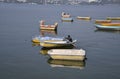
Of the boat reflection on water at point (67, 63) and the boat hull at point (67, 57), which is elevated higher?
the boat hull at point (67, 57)

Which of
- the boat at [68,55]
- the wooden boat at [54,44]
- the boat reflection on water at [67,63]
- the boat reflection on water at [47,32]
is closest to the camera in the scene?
the boat reflection on water at [67,63]

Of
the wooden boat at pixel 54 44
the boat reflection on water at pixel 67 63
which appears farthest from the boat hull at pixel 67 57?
the wooden boat at pixel 54 44

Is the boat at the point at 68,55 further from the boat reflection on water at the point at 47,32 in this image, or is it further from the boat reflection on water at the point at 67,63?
the boat reflection on water at the point at 47,32

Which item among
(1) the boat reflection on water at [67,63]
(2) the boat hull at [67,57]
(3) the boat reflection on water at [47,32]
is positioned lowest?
(3) the boat reflection on water at [47,32]

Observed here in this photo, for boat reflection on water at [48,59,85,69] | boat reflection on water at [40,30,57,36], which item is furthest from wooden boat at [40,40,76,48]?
boat reflection on water at [40,30,57,36]

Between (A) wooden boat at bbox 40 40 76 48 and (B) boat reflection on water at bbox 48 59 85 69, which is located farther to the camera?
(A) wooden boat at bbox 40 40 76 48

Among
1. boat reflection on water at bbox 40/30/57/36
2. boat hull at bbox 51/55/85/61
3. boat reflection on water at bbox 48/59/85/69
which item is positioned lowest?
boat reflection on water at bbox 40/30/57/36

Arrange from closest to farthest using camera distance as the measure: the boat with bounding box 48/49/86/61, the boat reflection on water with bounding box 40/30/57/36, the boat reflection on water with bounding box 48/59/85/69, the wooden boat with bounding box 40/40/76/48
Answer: the boat reflection on water with bounding box 48/59/85/69 < the boat with bounding box 48/49/86/61 < the wooden boat with bounding box 40/40/76/48 < the boat reflection on water with bounding box 40/30/57/36

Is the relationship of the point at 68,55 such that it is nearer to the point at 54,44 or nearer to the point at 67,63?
the point at 67,63

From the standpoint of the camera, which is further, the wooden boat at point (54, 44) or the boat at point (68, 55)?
the wooden boat at point (54, 44)

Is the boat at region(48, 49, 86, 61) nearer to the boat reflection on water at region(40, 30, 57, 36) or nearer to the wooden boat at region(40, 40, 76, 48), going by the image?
the wooden boat at region(40, 40, 76, 48)

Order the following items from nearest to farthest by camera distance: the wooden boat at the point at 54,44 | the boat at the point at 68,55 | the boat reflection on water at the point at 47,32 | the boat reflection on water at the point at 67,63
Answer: the boat reflection on water at the point at 67,63
the boat at the point at 68,55
the wooden boat at the point at 54,44
the boat reflection on water at the point at 47,32

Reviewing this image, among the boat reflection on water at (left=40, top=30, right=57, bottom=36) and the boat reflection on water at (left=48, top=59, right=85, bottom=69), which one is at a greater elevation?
the boat reflection on water at (left=48, top=59, right=85, bottom=69)

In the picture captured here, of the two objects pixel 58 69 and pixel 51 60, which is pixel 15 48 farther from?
pixel 58 69
